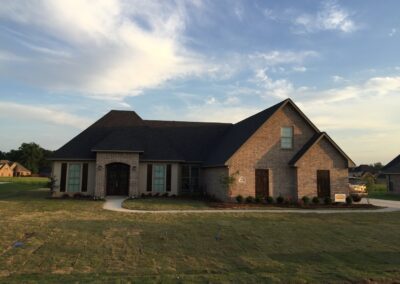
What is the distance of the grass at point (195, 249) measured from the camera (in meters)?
7.44

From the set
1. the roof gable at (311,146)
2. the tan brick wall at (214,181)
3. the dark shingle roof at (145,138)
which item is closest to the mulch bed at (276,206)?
the tan brick wall at (214,181)

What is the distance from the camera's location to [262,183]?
23.7 meters

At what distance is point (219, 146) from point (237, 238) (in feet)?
59.2

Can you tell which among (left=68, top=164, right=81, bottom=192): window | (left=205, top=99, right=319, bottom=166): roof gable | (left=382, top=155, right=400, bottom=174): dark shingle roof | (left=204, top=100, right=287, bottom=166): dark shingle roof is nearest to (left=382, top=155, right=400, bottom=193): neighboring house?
(left=382, top=155, right=400, bottom=174): dark shingle roof

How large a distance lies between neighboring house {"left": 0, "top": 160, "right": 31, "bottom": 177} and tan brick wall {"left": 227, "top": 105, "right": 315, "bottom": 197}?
102618 mm

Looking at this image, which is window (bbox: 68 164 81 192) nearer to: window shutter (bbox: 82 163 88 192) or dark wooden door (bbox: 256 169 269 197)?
window shutter (bbox: 82 163 88 192)

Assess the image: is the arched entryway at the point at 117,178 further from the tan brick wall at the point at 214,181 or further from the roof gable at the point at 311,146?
the roof gable at the point at 311,146

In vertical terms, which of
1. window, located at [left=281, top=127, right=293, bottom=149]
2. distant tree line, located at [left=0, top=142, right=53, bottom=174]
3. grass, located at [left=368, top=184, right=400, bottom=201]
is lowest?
grass, located at [left=368, top=184, right=400, bottom=201]

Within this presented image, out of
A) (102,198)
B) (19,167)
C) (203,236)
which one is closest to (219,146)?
→ (102,198)

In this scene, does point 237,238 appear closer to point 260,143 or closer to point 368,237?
point 368,237

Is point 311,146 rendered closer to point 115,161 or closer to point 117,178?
point 115,161

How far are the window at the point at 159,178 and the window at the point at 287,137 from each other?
33.0 feet

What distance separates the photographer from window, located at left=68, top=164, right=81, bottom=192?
86.9 ft

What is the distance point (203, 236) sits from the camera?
1155 cm
